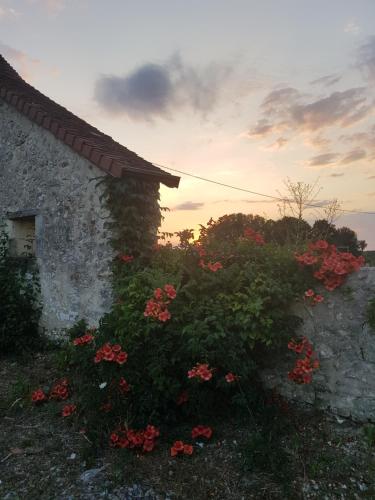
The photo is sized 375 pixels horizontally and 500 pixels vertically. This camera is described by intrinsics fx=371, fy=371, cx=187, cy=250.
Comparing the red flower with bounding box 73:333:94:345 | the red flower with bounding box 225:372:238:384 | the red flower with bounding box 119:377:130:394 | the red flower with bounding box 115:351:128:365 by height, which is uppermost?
the red flower with bounding box 73:333:94:345

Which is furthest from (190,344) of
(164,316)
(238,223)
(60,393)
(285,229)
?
(238,223)

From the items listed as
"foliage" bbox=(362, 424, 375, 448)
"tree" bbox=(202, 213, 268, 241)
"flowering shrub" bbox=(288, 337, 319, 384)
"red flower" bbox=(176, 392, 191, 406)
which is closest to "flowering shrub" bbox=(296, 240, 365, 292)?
"flowering shrub" bbox=(288, 337, 319, 384)

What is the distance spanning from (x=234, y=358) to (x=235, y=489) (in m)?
1.00

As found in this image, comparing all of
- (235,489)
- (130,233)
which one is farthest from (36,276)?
(235,489)

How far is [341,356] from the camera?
12.4 ft

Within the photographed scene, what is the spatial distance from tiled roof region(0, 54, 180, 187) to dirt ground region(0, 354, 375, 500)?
342 cm

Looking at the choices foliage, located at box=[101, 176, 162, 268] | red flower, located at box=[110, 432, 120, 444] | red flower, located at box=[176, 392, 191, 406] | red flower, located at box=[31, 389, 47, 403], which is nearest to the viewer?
red flower, located at box=[110, 432, 120, 444]

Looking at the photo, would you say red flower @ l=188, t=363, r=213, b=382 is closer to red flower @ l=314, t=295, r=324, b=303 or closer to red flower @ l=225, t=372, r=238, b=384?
red flower @ l=225, t=372, r=238, b=384

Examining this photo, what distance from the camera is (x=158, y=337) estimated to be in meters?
3.67

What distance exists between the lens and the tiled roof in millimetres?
5375

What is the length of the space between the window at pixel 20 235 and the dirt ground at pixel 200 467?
4040 mm

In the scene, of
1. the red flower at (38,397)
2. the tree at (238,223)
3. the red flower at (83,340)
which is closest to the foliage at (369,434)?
the red flower at (83,340)

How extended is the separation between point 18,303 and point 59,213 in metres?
1.77

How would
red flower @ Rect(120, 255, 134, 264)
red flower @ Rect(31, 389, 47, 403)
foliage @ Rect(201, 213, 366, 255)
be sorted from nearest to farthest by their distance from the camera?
red flower @ Rect(31, 389, 47, 403) < red flower @ Rect(120, 255, 134, 264) < foliage @ Rect(201, 213, 366, 255)
